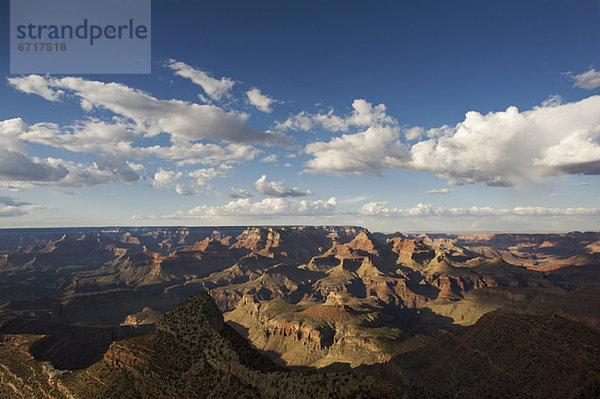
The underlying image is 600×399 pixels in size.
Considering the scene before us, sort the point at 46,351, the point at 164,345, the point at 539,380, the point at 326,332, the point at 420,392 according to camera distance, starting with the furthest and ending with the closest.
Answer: the point at 326,332 < the point at 46,351 < the point at 420,392 < the point at 539,380 < the point at 164,345

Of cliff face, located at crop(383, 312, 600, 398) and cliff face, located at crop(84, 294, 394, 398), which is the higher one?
cliff face, located at crop(84, 294, 394, 398)

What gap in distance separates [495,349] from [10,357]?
497 ft

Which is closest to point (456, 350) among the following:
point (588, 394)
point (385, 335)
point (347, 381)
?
point (588, 394)

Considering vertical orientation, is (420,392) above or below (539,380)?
below

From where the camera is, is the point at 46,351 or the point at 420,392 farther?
the point at 46,351

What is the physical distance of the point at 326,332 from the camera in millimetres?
193000

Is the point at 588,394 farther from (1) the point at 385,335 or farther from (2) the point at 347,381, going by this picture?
(1) the point at 385,335

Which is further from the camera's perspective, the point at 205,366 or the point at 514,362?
the point at 514,362

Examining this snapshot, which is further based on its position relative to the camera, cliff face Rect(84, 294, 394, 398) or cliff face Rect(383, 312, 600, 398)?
cliff face Rect(383, 312, 600, 398)

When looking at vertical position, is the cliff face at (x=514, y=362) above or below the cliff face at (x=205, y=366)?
below

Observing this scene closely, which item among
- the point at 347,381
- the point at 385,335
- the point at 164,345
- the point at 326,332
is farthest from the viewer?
the point at 326,332

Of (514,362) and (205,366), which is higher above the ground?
(205,366)

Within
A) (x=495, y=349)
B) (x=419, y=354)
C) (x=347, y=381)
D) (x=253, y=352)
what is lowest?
(x=419, y=354)

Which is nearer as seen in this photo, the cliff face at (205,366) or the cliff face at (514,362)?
the cliff face at (205,366)
